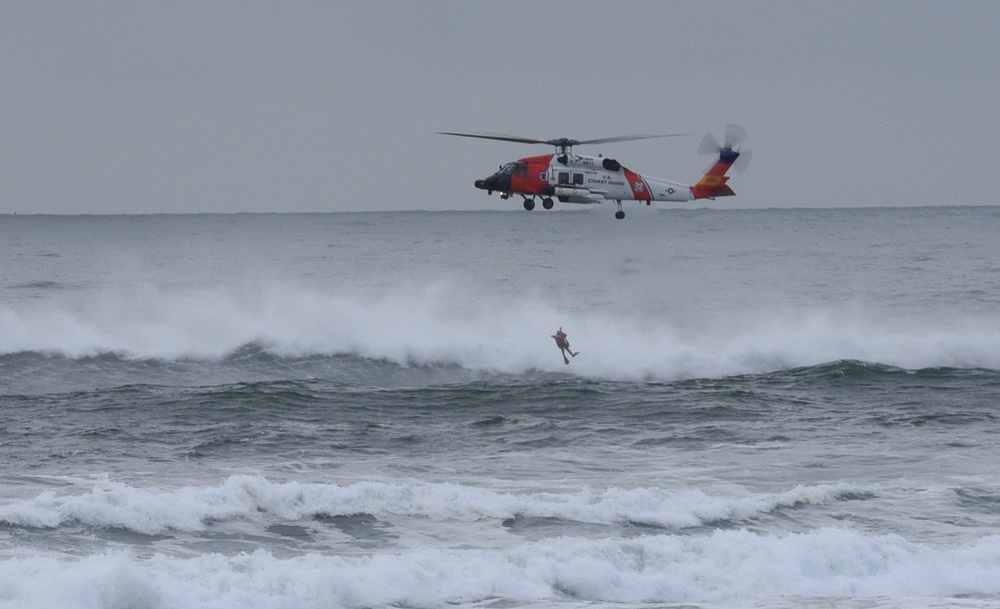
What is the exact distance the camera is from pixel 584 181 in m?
31.7

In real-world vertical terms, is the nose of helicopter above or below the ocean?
above

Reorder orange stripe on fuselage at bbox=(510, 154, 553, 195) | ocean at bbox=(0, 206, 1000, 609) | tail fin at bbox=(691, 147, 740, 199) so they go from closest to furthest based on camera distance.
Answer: ocean at bbox=(0, 206, 1000, 609)
orange stripe on fuselage at bbox=(510, 154, 553, 195)
tail fin at bbox=(691, 147, 740, 199)

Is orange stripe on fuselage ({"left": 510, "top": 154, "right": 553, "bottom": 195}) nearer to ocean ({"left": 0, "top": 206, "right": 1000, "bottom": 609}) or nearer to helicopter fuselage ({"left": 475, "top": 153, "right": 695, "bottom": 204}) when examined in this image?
helicopter fuselage ({"left": 475, "top": 153, "right": 695, "bottom": 204})

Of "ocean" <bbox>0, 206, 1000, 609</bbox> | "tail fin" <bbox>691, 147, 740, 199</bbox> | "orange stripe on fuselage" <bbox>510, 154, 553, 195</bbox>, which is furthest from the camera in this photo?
"tail fin" <bbox>691, 147, 740, 199</bbox>

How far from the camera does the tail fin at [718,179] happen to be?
1275 inches

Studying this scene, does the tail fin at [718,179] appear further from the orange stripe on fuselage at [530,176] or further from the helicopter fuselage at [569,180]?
the orange stripe on fuselage at [530,176]

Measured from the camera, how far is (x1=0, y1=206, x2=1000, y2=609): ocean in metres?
16.6

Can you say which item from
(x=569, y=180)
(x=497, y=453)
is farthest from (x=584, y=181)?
(x=497, y=453)

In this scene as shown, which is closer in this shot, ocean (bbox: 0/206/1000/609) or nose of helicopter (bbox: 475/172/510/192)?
ocean (bbox: 0/206/1000/609)

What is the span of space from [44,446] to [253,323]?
76.7 feet

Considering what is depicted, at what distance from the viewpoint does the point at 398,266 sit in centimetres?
9138

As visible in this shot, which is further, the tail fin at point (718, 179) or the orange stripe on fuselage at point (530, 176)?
the tail fin at point (718, 179)

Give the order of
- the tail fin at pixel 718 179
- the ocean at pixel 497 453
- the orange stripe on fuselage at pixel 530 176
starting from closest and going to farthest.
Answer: the ocean at pixel 497 453, the orange stripe on fuselage at pixel 530 176, the tail fin at pixel 718 179

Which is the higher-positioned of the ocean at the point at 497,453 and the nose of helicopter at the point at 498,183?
the nose of helicopter at the point at 498,183
